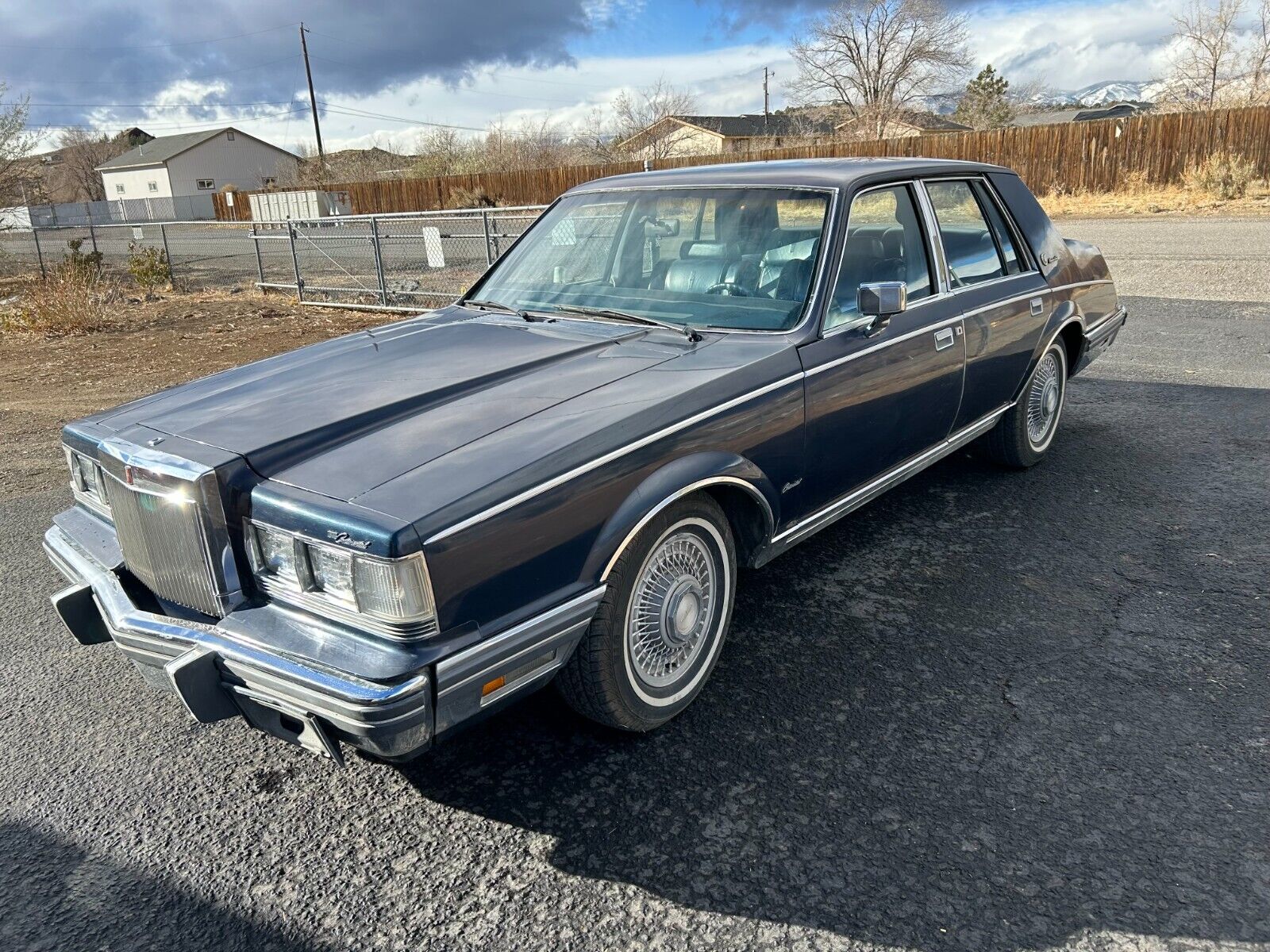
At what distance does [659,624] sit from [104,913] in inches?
64.1

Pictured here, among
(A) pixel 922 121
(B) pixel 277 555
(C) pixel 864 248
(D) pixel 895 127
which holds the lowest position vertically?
(B) pixel 277 555

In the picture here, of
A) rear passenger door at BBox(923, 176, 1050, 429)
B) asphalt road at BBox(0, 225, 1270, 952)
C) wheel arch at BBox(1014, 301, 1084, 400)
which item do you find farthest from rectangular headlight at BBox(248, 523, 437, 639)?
wheel arch at BBox(1014, 301, 1084, 400)

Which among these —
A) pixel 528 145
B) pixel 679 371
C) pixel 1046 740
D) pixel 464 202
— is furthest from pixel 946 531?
pixel 528 145

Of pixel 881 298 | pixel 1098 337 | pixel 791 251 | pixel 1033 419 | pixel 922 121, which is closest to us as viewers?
pixel 881 298

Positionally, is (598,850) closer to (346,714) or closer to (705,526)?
(346,714)

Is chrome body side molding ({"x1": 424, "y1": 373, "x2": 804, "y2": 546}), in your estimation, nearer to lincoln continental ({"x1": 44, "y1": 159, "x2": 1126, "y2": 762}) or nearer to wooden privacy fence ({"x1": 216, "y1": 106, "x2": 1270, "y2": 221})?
lincoln continental ({"x1": 44, "y1": 159, "x2": 1126, "y2": 762})

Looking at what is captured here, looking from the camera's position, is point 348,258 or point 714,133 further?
point 714,133

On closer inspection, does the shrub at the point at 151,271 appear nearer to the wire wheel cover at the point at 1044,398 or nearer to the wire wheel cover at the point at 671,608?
the wire wheel cover at the point at 1044,398

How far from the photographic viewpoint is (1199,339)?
27.2 ft

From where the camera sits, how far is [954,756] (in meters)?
2.76

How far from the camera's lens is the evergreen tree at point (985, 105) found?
5347cm

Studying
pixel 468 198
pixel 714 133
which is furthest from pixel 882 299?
pixel 714 133

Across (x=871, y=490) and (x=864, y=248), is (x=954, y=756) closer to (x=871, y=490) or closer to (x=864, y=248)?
(x=871, y=490)

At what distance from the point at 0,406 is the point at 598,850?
25.8ft
